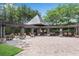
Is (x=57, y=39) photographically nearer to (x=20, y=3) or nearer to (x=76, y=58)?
(x=76, y=58)

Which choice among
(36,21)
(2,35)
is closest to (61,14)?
(36,21)

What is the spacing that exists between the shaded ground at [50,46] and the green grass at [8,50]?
7 cm

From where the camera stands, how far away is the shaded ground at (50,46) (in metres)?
3.76

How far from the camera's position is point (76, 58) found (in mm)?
3703

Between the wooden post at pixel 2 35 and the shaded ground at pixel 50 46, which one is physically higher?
the wooden post at pixel 2 35

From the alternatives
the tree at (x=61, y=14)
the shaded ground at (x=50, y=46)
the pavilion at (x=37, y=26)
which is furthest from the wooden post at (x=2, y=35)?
the tree at (x=61, y=14)

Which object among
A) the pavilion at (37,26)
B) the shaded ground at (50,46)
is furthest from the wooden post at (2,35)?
the shaded ground at (50,46)

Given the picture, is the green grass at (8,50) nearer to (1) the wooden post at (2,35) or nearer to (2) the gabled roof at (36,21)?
(1) the wooden post at (2,35)

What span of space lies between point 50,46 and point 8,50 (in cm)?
51

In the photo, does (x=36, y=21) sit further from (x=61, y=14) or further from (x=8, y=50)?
(x=8, y=50)

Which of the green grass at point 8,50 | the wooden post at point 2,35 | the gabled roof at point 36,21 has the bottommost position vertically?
the green grass at point 8,50

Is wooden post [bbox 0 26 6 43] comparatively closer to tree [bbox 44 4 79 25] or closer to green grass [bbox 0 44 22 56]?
green grass [bbox 0 44 22 56]

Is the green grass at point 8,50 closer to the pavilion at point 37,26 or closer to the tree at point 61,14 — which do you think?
the pavilion at point 37,26

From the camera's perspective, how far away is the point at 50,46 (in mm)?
3787
